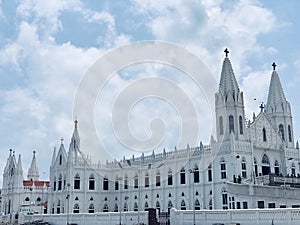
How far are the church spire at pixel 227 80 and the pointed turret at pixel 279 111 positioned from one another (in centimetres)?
876

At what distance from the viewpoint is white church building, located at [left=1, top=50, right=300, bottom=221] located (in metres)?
50.9

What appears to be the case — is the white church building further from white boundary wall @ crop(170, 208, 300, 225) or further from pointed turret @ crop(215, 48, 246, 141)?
white boundary wall @ crop(170, 208, 300, 225)

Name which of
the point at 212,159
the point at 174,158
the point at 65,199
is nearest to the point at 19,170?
the point at 65,199

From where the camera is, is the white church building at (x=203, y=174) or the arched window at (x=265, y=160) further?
the arched window at (x=265, y=160)

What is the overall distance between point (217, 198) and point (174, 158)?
38.2ft

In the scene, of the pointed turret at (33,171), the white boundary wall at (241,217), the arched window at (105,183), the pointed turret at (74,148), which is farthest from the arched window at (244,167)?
the pointed turret at (33,171)

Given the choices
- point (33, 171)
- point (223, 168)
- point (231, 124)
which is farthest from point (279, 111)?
point (33, 171)

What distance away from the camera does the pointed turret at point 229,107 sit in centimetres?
5653

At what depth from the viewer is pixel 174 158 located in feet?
214

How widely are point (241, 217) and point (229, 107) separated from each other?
29389mm

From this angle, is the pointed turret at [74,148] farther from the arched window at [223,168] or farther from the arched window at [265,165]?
the arched window at [265,165]

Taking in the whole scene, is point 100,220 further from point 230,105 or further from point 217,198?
Result: point 230,105

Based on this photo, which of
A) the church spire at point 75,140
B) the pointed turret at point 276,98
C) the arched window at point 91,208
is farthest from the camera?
the church spire at point 75,140

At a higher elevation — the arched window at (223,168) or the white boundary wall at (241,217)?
the arched window at (223,168)
